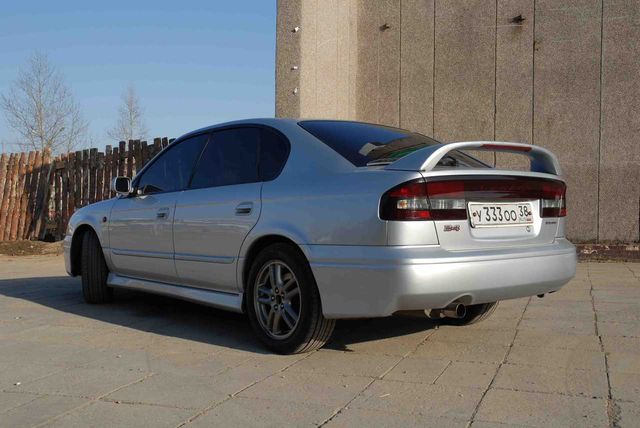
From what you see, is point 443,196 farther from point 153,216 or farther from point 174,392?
point 153,216

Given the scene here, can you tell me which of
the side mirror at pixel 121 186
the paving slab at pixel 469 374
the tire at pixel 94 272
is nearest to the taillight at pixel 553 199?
the paving slab at pixel 469 374

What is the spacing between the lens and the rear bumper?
361 centimetres

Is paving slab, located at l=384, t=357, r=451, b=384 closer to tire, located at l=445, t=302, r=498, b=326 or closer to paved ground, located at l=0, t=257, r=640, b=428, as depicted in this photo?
paved ground, located at l=0, t=257, r=640, b=428

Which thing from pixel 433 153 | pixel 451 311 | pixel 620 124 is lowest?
pixel 451 311

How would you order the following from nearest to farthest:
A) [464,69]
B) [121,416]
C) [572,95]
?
[121,416] → [572,95] → [464,69]

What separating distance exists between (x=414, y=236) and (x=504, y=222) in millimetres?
684

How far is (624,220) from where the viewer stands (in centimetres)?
988

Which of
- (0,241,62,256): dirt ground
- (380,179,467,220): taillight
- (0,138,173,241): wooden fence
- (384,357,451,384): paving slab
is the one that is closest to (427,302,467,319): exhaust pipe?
(384,357,451,384): paving slab

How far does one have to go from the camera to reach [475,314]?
5.05 m

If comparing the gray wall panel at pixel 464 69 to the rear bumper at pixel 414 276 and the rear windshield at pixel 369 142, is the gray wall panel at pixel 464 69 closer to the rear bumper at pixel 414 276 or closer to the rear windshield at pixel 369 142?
the rear windshield at pixel 369 142

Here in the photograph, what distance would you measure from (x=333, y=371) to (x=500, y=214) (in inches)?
53.4

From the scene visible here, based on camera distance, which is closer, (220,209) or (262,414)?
(262,414)

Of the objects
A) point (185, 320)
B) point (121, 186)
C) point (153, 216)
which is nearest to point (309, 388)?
point (185, 320)

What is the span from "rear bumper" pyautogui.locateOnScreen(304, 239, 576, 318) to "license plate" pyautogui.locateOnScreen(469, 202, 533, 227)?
6.7 inches
